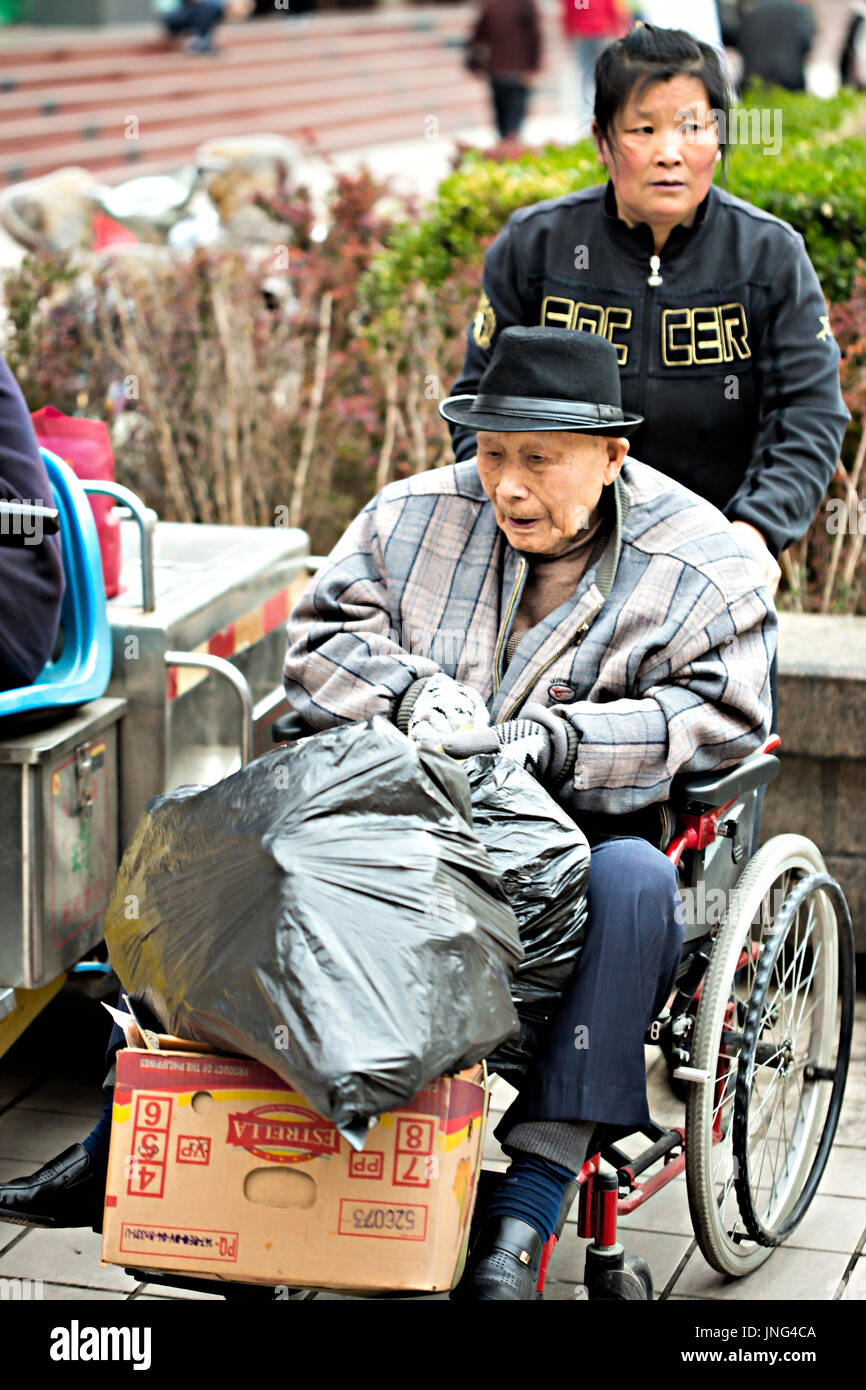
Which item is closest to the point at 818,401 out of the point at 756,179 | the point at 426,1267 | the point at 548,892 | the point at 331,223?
the point at 548,892

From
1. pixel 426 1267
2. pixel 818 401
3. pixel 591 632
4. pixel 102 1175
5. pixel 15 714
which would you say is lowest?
pixel 102 1175

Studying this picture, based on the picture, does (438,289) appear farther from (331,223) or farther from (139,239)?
(139,239)

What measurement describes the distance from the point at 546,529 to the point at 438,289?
3.03 meters

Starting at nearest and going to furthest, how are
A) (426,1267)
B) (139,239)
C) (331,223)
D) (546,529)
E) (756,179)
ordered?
(426,1267) < (546,529) < (756,179) < (331,223) < (139,239)

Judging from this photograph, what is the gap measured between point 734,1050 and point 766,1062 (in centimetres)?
6

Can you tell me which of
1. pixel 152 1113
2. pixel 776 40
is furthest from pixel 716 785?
pixel 776 40

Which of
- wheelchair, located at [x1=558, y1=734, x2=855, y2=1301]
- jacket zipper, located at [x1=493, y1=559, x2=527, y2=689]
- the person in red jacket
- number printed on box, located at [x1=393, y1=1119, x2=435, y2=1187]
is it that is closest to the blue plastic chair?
jacket zipper, located at [x1=493, y1=559, x2=527, y2=689]

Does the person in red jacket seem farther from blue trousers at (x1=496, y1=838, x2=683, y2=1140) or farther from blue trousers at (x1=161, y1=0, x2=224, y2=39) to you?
blue trousers at (x1=496, y1=838, x2=683, y2=1140)

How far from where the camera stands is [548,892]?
2.43m

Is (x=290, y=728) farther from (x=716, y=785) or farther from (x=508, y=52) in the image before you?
(x=508, y=52)

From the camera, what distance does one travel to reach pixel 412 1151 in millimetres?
2135

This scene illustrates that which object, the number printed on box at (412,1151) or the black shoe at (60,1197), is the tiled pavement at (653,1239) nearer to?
the black shoe at (60,1197)

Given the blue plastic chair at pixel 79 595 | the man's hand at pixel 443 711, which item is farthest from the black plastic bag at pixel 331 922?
the blue plastic chair at pixel 79 595

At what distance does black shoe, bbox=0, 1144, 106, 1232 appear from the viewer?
8.40ft
